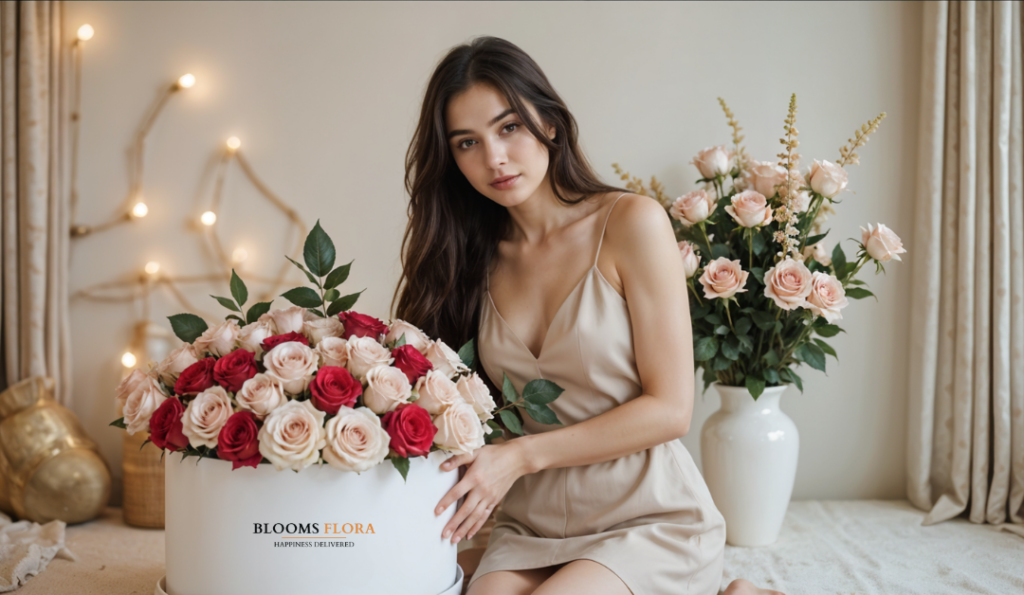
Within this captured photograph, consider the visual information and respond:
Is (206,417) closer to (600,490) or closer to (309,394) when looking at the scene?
(309,394)

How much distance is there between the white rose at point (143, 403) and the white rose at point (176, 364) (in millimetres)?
21

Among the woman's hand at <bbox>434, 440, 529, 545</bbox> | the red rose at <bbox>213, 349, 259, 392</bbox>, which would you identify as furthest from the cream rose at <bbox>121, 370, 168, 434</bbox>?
the woman's hand at <bbox>434, 440, 529, 545</bbox>

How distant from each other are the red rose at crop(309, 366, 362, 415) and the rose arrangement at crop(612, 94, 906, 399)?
1121mm

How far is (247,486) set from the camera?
1.00 metres

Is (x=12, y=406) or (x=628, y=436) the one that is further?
(x=12, y=406)

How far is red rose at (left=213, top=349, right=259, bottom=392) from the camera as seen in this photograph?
101 cm

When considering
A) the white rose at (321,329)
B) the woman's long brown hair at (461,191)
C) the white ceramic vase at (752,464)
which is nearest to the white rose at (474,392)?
the white rose at (321,329)

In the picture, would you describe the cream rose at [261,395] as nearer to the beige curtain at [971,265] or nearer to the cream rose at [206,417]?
the cream rose at [206,417]

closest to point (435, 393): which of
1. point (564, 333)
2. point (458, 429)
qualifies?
point (458, 429)

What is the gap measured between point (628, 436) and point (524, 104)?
71cm

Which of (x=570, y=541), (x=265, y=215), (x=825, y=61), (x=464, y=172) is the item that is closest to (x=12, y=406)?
(x=265, y=215)

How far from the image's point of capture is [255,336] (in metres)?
→ 1.09

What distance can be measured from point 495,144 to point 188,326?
0.70 m

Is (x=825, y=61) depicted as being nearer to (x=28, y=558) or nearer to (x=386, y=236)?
(x=386, y=236)
